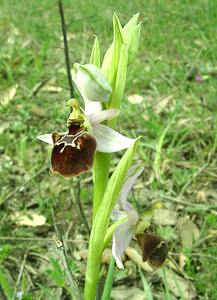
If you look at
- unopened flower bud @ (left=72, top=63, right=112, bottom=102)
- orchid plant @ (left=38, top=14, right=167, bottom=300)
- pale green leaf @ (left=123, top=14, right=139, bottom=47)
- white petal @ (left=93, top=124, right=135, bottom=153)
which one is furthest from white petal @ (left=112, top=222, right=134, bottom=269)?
pale green leaf @ (left=123, top=14, right=139, bottom=47)

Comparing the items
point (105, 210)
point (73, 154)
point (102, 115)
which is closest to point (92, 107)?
point (102, 115)

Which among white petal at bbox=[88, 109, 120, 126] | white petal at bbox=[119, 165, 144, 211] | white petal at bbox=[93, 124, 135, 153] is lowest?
white petal at bbox=[119, 165, 144, 211]

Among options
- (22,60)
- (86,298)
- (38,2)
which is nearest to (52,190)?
(86,298)

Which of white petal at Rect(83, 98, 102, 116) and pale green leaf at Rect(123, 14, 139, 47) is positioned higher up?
pale green leaf at Rect(123, 14, 139, 47)

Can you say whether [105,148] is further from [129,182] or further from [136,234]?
[136,234]

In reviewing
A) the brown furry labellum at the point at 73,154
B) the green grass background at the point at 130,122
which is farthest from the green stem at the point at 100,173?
the green grass background at the point at 130,122

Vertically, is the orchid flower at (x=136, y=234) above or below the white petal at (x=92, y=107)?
below

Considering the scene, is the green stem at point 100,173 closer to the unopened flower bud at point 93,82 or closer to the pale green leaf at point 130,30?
the unopened flower bud at point 93,82

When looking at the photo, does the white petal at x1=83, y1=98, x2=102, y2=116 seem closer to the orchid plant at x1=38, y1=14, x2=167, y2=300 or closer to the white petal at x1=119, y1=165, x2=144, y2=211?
the orchid plant at x1=38, y1=14, x2=167, y2=300
